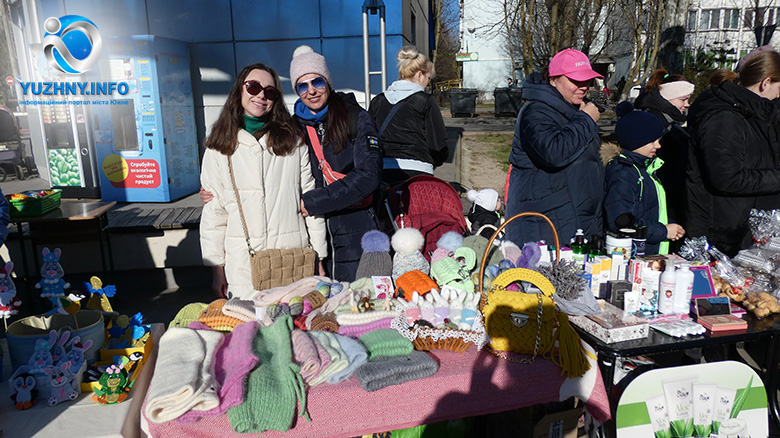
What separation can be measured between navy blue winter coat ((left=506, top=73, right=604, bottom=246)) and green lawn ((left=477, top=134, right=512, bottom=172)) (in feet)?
27.3

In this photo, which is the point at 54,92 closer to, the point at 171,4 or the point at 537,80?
the point at 171,4

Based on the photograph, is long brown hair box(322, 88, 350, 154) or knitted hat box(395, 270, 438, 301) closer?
knitted hat box(395, 270, 438, 301)

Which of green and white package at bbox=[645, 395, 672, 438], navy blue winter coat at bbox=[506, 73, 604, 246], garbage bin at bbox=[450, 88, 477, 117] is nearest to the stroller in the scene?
navy blue winter coat at bbox=[506, 73, 604, 246]

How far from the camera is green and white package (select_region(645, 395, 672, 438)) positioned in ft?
7.00

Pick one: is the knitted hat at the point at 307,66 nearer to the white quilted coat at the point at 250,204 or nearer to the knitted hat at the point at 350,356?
the white quilted coat at the point at 250,204

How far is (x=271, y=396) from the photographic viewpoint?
173 centimetres

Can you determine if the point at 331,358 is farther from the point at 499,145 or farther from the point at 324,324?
the point at 499,145

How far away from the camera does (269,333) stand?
2.11 m

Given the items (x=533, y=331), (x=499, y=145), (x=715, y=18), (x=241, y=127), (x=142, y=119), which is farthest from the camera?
(x=715, y=18)

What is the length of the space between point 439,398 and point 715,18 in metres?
37.5

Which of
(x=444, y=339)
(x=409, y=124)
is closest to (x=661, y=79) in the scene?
(x=409, y=124)

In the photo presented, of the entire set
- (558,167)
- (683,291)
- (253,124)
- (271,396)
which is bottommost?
(271,396)

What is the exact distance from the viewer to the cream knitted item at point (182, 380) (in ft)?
5.43

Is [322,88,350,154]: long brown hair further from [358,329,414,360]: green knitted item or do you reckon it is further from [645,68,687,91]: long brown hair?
[645,68,687,91]: long brown hair
